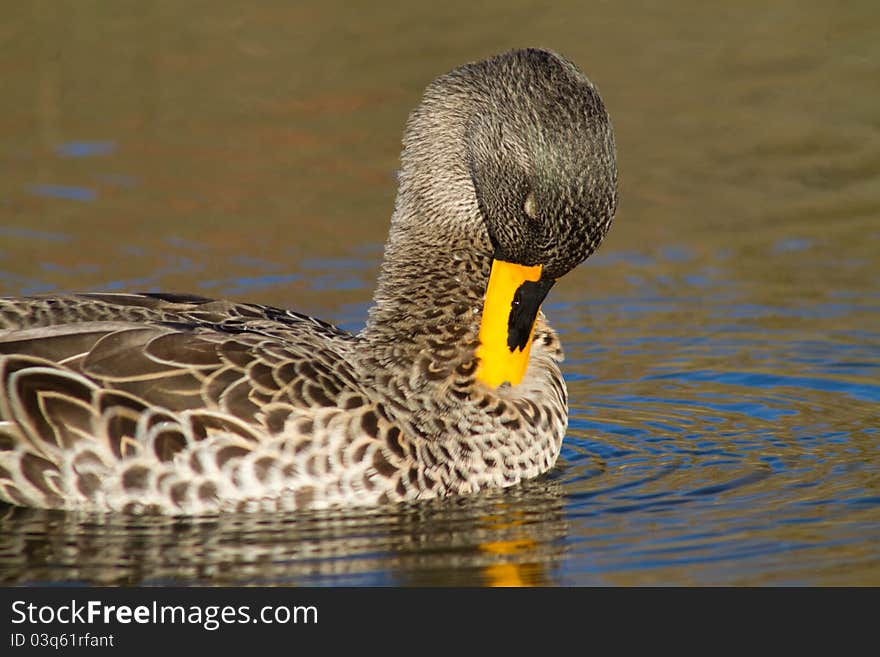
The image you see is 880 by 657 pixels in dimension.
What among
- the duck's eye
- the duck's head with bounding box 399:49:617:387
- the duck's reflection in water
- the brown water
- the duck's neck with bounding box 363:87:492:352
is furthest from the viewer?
the duck's neck with bounding box 363:87:492:352

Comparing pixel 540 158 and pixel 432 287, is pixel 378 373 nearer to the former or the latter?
pixel 432 287

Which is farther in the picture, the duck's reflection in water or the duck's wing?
the duck's wing

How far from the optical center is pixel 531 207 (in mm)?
9070

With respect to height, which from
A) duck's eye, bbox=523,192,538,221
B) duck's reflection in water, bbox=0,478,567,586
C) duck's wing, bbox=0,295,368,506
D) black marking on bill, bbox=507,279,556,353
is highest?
duck's eye, bbox=523,192,538,221

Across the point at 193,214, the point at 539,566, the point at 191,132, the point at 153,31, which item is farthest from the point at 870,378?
the point at 153,31

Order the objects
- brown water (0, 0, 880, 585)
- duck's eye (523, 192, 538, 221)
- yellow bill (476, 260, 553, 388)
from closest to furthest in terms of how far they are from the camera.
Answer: brown water (0, 0, 880, 585) < duck's eye (523, 192, 538, 221) < yellow bill (476, 260, 553, 388)

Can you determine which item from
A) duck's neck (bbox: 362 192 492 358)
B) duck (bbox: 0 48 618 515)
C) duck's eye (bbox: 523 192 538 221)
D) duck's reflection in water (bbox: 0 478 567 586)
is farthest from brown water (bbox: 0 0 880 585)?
duck's eye (bbox: 523 192 538 221)

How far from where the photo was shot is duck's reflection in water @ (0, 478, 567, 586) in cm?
845

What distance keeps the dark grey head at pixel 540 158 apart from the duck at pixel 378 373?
0.03ft

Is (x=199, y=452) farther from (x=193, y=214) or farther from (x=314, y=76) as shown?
(x=314, y=76)

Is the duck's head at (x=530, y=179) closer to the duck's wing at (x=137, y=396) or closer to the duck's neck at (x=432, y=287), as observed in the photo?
the duck's neck at (x=432, y=287)

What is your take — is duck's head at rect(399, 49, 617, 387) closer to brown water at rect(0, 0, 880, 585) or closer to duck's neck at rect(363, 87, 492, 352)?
duck's neck at rect(363, 87, 492, 352)

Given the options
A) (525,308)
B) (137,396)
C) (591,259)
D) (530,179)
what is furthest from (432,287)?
(591,259)

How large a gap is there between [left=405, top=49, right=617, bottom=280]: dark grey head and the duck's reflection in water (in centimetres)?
Result: 137
